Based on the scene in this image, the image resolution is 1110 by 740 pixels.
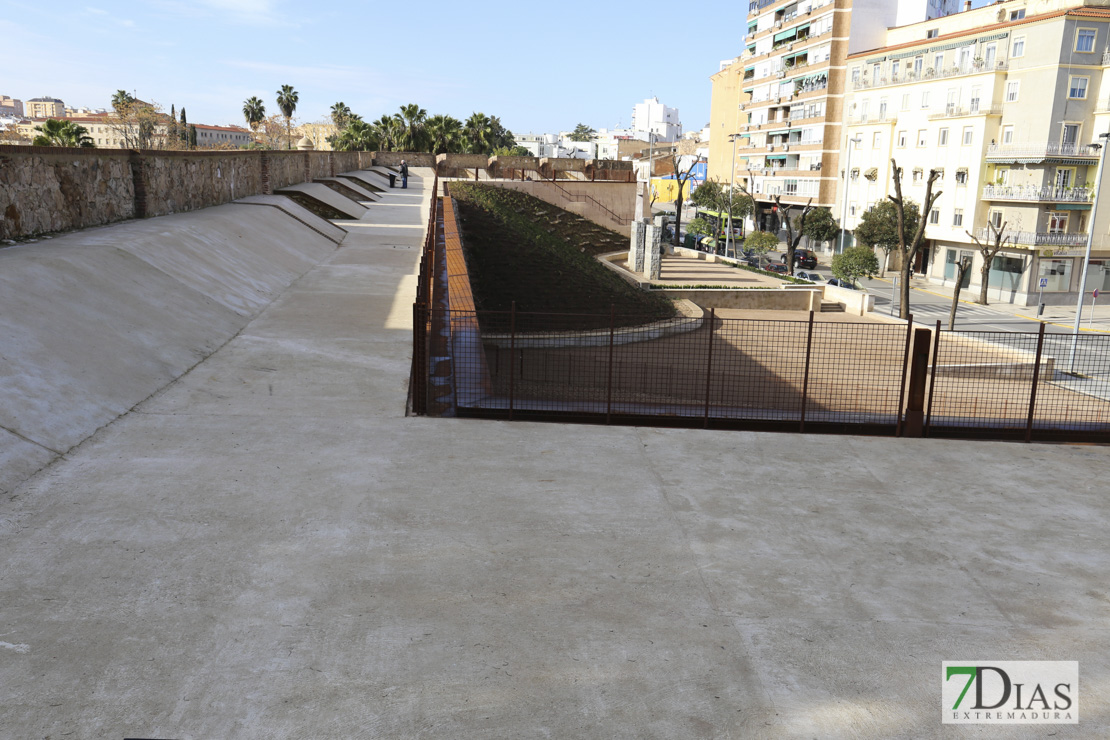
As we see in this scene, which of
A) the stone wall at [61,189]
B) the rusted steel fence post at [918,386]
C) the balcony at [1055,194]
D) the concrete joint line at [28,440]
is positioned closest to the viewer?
the concrete joint line at [28,440]

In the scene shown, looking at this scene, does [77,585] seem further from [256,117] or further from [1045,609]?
[256,117]

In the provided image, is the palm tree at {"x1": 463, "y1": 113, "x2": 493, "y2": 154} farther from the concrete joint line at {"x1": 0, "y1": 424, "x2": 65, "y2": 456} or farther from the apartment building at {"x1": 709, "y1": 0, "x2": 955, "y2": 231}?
the concrete joint line at {"x1": 0, "y1": 424, "x2": 65, "y2": 456}

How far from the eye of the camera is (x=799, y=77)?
7975 centimetres

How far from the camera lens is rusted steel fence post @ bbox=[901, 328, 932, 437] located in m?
11.7

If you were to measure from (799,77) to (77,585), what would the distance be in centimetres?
8388

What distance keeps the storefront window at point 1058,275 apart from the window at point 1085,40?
13.1 metres

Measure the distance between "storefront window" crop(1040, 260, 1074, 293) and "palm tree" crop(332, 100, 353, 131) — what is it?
91654mm

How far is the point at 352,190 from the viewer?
4788 centimetres

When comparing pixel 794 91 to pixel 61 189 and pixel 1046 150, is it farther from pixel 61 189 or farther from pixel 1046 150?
pixel 61 189

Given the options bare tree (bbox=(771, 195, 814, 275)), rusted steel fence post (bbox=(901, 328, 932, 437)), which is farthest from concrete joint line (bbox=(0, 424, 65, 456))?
bare tree (bbox=(771, 195, 814, 275))

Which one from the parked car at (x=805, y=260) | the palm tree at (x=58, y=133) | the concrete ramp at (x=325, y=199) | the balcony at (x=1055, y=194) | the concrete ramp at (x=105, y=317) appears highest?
the palm tree at (x=58, y=133)

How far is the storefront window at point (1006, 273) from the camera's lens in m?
53.0

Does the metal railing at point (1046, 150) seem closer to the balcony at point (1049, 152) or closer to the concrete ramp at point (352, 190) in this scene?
the balcony at point (1049, 152)

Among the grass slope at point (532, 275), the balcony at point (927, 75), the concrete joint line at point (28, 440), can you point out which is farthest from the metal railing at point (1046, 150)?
the concrete joint line at point (28, 440)
